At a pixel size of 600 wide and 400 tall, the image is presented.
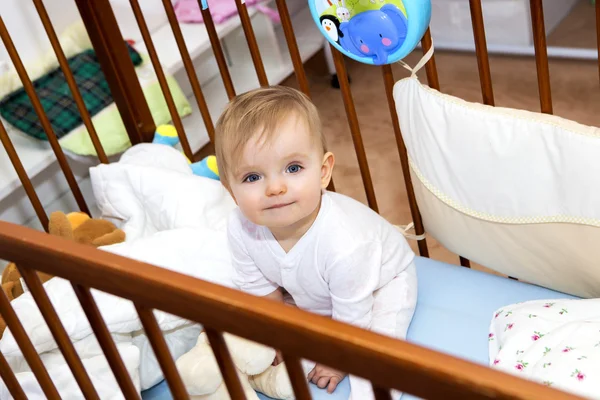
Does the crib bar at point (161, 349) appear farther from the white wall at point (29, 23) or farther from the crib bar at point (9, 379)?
the white wall at point (29, 23)

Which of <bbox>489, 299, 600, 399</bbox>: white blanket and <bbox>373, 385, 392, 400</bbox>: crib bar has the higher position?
<bbox>373, 385, 392, 400</bbox>: crib bar

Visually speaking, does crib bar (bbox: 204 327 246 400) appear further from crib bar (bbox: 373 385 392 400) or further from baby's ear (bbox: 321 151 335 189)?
baby's ear (bbox: 321 151 335 189)

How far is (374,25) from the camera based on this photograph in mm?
1121

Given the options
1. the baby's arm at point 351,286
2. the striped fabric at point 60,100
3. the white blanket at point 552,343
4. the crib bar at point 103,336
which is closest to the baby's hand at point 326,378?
the baby's arm at point 351,286

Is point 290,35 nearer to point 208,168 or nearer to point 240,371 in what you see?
point 208,168

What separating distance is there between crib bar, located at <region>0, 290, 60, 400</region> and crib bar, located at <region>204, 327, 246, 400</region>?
0.35 meters

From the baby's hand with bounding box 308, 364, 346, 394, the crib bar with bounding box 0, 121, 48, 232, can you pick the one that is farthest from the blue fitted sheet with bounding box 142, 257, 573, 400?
the crib bar with bounding box 0, 121, 48, 232

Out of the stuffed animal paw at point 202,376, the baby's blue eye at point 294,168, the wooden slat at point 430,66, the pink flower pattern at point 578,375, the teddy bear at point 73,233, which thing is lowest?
the stuffed animal paw at point 202,376

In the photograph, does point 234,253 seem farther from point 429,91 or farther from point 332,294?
point 429,91

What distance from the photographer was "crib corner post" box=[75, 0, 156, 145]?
162 cm

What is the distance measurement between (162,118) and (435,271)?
3.23 feet

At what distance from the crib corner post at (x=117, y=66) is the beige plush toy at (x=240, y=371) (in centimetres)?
73

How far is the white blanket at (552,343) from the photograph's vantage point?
0.91 m

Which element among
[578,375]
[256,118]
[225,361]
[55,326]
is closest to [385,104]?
[256,118]
